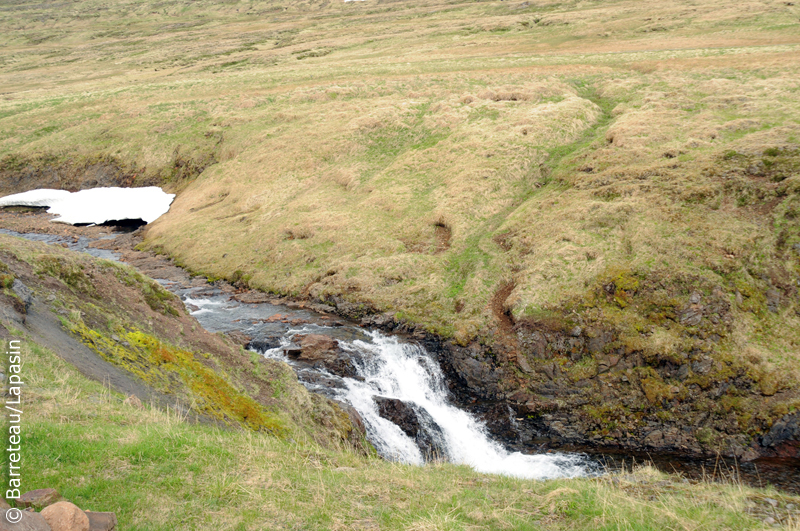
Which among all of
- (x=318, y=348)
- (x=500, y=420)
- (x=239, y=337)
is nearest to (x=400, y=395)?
(x=500, y=420)

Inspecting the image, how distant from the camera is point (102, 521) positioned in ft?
24.3

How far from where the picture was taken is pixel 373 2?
180 m

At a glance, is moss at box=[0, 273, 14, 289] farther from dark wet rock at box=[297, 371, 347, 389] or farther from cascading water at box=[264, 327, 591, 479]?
cascading water at box=[264, 327, 591, 479]

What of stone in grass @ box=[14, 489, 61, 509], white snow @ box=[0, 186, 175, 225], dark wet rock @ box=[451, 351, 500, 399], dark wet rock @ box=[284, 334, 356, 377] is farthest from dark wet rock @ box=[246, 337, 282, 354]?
white snow @ box=[0, 186, 175, 225]

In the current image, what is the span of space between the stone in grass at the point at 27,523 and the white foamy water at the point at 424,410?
14.4 meters

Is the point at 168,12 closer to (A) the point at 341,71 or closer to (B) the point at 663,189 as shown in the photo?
(A) the point at 341,71

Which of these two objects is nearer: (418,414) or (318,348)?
(418,414)

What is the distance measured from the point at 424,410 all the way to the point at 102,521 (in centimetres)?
1779

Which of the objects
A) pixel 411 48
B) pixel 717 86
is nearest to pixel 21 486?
pixel 717 86

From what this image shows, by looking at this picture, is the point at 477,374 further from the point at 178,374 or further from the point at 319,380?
the point at 178,374

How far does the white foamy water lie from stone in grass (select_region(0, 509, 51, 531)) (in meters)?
14.4

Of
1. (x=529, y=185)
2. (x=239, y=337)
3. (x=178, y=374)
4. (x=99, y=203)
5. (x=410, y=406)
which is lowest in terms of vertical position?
(x=410, y=406)

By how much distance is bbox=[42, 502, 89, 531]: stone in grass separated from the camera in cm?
680

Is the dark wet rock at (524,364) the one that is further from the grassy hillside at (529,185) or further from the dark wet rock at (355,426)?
the dark wet rock at (355,426)
